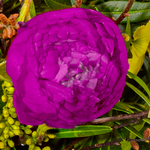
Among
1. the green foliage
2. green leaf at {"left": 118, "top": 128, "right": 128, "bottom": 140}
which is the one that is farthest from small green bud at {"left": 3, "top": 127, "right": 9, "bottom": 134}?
green leaf at {"left": 118, "top": 128, "right": 128, "bottom": 140}

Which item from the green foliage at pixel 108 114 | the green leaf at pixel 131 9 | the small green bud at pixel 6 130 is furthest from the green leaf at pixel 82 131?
the green leaf at pixel 131 9

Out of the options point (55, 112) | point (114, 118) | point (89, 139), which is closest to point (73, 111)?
point (55, 112)

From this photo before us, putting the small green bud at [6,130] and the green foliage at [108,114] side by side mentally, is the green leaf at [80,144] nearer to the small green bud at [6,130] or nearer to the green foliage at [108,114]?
the green foliage at [108,114]

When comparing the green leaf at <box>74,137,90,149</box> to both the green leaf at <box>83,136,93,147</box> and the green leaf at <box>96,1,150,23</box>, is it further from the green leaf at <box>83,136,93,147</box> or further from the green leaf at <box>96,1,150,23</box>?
the green leaf at <box>96,1,150,23</box>

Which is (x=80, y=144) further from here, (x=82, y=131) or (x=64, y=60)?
(x=64, y=60)

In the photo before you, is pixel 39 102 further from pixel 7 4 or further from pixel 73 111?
pixel 7 4

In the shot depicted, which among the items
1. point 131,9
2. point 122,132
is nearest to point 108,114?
point 122,132
